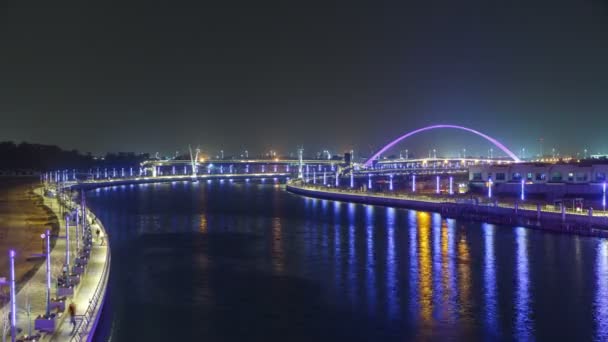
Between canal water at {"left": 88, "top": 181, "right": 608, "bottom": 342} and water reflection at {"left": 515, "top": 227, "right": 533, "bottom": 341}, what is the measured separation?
23 millimetres

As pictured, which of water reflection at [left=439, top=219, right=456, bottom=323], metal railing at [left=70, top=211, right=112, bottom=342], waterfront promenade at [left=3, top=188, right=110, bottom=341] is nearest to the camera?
metal railing at [left=70, top=211, right=112, bottom=342]

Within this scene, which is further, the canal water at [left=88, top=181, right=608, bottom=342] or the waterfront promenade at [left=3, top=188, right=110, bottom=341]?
the canal water at [left=88, top=181, right=608, bottom=342]

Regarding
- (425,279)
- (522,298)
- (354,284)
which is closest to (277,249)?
(354,284)

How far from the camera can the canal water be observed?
11.4 meters

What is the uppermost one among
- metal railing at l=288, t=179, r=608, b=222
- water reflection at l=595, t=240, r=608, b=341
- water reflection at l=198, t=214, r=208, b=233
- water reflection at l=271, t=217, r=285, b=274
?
metal railing at l=288, t=179, r=608, b=222

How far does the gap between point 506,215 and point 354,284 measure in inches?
557

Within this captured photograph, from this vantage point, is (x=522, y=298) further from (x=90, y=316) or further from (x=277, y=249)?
(x=277, y=249)

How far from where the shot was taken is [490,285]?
14594 millimetres

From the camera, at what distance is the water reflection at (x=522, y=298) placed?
36.6 ft

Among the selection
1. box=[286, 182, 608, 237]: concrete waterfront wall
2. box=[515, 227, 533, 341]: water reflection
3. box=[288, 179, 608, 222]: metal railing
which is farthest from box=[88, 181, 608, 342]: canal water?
box=[288, 179, 608, 222]: metal railing

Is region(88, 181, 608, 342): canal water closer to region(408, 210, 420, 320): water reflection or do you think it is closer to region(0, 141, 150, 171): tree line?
region(408, 210, 420, 320): water reflection

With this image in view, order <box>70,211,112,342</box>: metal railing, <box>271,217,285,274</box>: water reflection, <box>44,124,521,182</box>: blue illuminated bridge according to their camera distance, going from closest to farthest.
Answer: <box>70,211,112,342</box>: metal railing → <box>271,217,285,274</box>: water reflection → <box>44,124,521,182</box>: blue illuminated bridge

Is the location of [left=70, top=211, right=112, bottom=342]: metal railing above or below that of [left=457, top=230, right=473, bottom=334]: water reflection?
above

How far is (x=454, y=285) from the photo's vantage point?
1454 cm
